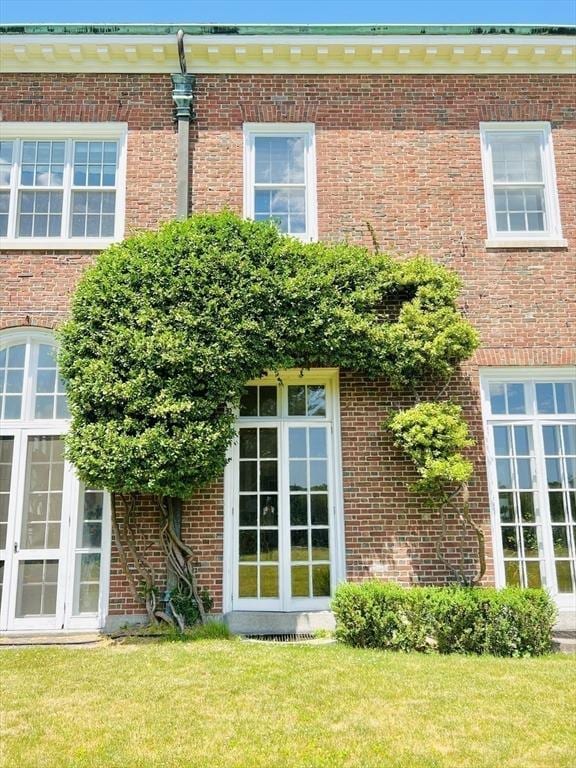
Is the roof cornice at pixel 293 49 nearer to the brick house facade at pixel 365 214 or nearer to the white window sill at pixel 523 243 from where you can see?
the brick house facade at pixel 365 214

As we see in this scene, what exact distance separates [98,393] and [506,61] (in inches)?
315

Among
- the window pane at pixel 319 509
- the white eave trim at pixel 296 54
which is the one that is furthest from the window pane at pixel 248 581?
the white eave trim at pixel 296 54

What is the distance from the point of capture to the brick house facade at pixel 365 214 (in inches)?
318

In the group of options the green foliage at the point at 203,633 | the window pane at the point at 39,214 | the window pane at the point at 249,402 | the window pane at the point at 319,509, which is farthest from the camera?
the window pane at the point at 39,214

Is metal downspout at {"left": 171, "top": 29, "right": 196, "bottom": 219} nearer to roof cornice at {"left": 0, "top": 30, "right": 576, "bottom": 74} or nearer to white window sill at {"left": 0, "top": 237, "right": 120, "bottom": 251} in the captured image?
roof cornice at {"left": 0, "top": 30, "right": 576, "bottom": 74}

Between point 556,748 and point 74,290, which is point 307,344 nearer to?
point 74,290

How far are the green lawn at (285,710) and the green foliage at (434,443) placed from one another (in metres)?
2.16

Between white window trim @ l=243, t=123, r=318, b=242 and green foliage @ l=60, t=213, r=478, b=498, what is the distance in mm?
1071

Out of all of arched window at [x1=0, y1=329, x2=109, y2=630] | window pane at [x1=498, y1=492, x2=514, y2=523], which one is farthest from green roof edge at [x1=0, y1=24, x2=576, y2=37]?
window pane at [x1=498, y1=492, x2=514, y2=523]

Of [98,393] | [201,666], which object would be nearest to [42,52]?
[98,393]

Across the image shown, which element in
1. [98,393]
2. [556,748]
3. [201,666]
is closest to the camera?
[556,748]

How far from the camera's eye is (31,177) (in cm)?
929

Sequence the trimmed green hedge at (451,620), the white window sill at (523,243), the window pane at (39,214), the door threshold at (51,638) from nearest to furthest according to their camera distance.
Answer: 1. the trimmed green hedge at (451,620)
2. the door threshold at (51,638)
3. the white window sill at (523,243)
4. the window pane at (39,214)

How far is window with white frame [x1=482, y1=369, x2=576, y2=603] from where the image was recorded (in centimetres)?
823
